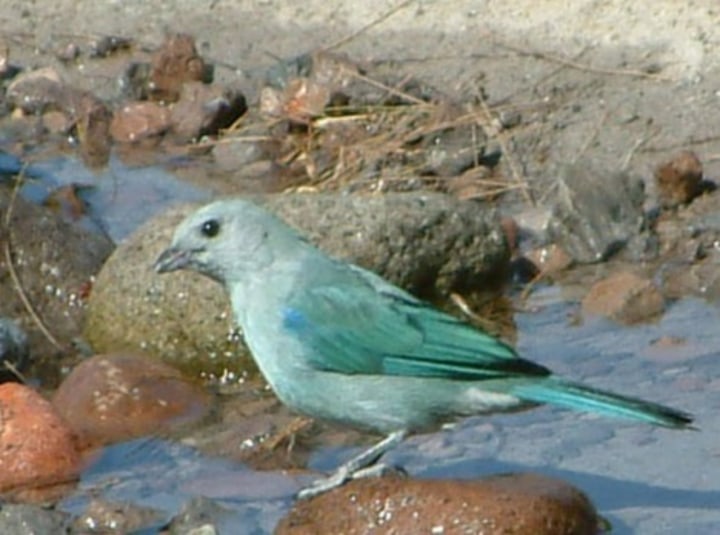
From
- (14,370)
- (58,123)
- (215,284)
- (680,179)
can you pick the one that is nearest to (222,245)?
(215,284)

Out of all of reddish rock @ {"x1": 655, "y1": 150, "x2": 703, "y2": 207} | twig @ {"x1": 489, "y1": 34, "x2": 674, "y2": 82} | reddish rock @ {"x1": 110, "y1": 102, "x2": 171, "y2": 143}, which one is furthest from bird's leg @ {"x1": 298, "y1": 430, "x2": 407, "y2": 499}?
reddish rock @ {"x1": 110, "y1": 102, "x2": 171, "y2": 143}

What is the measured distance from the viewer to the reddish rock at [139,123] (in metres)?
11.4

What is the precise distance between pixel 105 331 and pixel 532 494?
2777 millimetres

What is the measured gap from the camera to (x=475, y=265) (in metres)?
9.44

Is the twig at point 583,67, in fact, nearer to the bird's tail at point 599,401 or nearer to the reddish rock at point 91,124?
the reddish rock at point 91,124

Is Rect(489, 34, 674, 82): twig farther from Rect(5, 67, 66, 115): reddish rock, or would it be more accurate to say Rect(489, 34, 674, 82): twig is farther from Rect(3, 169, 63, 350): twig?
Rect(3, 169, 63, 350): twig

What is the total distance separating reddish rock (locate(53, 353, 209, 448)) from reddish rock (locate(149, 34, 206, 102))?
3119mm

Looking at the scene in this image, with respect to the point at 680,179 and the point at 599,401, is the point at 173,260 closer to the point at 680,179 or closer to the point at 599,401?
the point at 599,401

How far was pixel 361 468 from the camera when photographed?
285 inches

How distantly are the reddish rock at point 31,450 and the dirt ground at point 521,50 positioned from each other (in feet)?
10.5

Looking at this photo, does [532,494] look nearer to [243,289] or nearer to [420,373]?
[420,373]

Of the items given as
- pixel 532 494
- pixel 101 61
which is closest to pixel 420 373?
pixel 532 494

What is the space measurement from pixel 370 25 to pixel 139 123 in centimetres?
128

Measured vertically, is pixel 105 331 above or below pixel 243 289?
below
